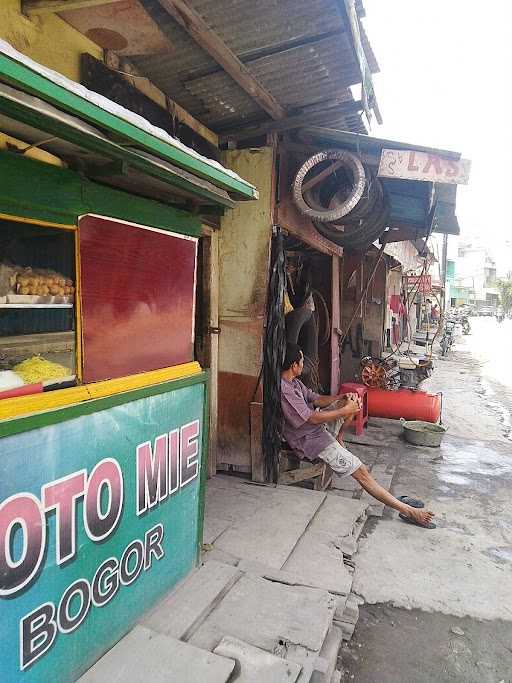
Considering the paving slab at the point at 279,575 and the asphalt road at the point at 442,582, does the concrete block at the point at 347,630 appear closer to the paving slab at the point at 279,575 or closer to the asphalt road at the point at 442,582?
the asphalt road at the point at 442,582

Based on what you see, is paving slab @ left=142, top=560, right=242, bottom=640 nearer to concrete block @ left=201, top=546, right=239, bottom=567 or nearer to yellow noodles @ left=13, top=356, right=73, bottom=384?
concrete block @ left=201, top=546, right=239, bottom=567

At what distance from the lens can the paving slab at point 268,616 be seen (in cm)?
283

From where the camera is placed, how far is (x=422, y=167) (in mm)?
5031

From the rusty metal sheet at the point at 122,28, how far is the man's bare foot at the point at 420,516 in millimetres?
4621

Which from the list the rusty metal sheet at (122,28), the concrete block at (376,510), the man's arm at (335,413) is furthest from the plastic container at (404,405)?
the rusty metal sheet at (122,28)

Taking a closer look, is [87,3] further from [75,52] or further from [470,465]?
[470,465]

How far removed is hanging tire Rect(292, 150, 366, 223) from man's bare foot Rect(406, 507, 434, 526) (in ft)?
10.4

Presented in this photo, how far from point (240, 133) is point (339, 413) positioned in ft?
10.4

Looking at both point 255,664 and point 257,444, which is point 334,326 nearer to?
point 257,444

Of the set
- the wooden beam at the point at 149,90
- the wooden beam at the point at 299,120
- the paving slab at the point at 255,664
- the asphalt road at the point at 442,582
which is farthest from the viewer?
the wooden beam at the point at 299,120

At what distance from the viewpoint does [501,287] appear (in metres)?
75.1

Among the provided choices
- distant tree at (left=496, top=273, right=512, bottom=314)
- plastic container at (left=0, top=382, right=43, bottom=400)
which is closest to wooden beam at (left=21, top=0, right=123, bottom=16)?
plastic container at (left=0, top=382, right=43, bottom=400)

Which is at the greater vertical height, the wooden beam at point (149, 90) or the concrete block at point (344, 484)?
the wooden beam at point (149, 90)

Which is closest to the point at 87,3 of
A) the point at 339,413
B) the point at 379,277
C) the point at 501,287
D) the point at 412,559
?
the point at 339,413
